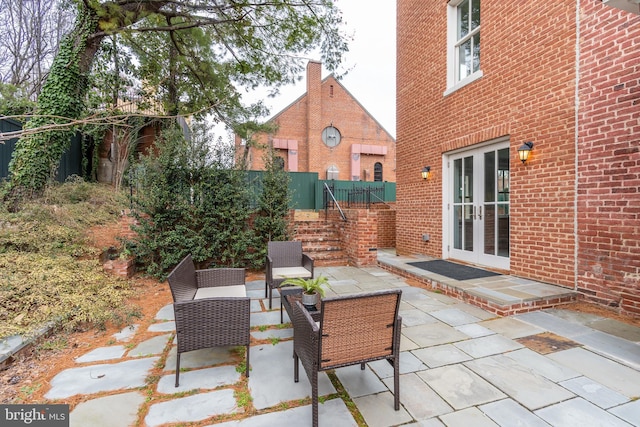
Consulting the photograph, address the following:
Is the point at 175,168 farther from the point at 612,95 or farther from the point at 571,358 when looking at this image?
the point at 612,95

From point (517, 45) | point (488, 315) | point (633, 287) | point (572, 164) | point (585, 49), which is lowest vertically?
point (488, 315)

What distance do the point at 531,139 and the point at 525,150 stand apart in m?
0.19

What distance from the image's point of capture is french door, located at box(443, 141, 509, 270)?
188 inches

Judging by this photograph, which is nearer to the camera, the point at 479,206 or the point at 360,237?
the point at 479,206

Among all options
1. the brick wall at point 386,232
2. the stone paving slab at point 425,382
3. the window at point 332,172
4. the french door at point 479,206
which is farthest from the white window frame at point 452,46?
the window at point 332,172

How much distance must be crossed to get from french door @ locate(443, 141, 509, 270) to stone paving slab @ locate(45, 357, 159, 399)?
5043mm

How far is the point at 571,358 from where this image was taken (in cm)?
231

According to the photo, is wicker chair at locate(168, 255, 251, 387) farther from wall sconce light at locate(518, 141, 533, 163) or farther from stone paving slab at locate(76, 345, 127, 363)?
wall sconce light at locate(518, 141, 533, 163)

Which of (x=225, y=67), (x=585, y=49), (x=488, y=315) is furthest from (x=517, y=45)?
(x=225, y=67)

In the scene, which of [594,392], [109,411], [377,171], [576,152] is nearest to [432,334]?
[594,392]

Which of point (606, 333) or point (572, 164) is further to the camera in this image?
point (572, 164)

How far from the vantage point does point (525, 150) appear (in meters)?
4.11

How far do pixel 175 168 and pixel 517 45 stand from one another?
229 inches

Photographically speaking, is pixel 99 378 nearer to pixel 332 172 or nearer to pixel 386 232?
pixel 386 232
